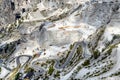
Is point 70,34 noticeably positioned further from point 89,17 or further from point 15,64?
point 15,64

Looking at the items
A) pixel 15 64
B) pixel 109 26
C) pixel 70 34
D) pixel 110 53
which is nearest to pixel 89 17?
pixel 70 34

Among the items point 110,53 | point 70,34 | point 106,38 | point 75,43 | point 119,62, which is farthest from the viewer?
point 70,34

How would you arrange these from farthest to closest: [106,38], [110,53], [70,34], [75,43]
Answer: [70,34] → [75,43] → [106,38] → [110,53]

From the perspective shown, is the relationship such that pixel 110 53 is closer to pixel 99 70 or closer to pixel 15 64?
pixel 99 70

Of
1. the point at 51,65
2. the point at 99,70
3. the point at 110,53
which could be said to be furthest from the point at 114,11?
the point at 99,70

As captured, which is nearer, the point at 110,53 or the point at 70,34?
the point at 110,53

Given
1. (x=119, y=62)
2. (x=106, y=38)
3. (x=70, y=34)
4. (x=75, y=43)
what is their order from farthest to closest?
1. (x=70, y=34)
2. (x=75, y=43)
3. (x=106, y=38)
4. (x=119, y=62)

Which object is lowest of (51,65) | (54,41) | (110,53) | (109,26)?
(110,53)

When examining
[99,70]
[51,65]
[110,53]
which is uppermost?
[51,65]

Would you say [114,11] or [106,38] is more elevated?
[114,11]
